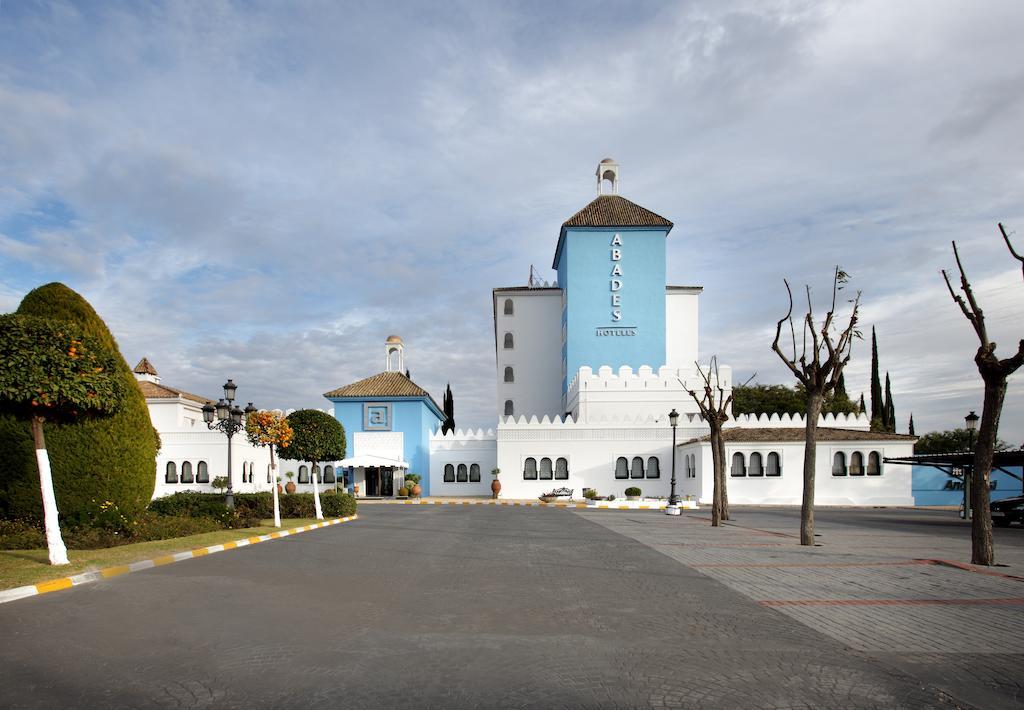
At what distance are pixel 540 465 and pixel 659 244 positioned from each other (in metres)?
20.0

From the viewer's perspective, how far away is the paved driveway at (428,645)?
535cm

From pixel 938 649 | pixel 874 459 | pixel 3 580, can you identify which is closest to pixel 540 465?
pixel 874 459

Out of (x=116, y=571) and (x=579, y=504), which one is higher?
(x=116, y=571)

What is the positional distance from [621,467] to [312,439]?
920 inches

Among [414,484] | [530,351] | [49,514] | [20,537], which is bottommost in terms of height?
[414,484]

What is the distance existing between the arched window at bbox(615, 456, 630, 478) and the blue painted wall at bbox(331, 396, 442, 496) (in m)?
12.9

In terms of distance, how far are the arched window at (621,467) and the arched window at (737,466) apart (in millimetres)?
6266

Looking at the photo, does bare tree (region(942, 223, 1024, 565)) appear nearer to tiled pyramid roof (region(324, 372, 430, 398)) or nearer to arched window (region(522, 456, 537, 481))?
arched window (region(522, 456, 537, 481))

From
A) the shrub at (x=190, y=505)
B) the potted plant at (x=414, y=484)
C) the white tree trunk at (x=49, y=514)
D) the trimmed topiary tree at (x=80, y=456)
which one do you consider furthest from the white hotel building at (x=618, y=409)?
the white tree trunk at (x=49, y=514)

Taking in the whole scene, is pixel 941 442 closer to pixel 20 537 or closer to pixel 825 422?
pixel 825 422

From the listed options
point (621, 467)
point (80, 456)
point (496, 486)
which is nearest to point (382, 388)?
point (496, 486)

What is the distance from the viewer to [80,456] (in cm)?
1683

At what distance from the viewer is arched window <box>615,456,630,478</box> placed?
4522 centimetres

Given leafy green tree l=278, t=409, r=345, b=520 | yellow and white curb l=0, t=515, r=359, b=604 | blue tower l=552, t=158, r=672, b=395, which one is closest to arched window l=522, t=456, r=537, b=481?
blue tower l=552, t=158, r=672, b=395
